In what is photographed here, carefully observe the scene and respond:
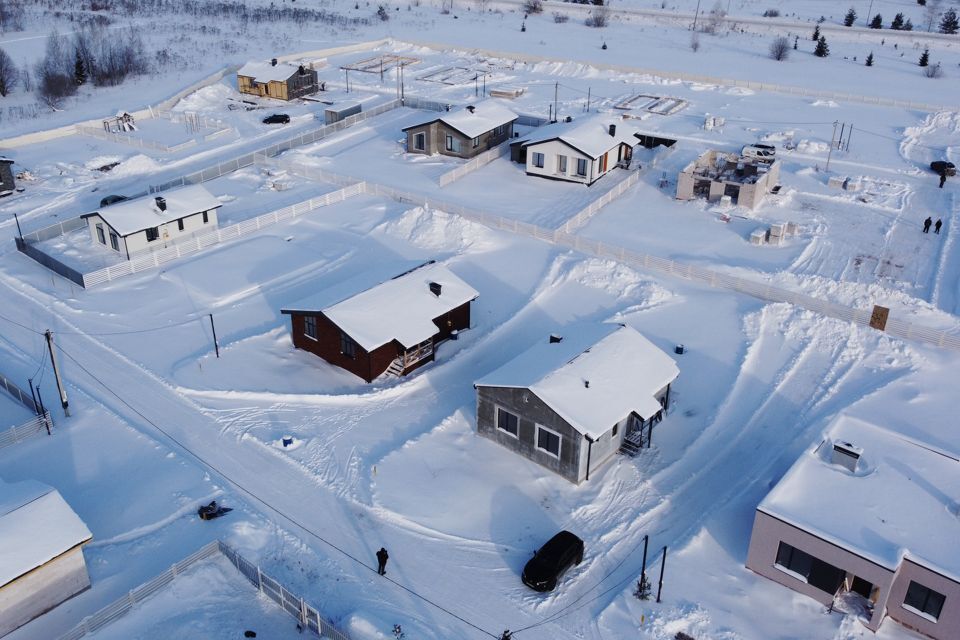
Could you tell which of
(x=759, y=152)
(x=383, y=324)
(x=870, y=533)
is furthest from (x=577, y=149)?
(x=870, y=533)

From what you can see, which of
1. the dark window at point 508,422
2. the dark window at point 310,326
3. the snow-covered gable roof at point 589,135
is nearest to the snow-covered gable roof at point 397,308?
the dark window at point 310,326

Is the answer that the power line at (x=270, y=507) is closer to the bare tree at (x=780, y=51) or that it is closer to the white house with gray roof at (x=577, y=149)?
the white house with gray roof at (x=577, y=149)

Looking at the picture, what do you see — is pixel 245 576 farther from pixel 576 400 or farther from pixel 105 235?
pixel 105 235

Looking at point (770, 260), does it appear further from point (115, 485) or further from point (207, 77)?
point (207, 77)

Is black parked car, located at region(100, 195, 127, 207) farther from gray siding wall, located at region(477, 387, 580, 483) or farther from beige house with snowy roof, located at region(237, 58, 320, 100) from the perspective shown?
gray siding wall, located at region(477, 387, 580, 483)

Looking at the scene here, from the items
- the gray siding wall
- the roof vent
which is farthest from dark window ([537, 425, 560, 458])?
the roof vent
